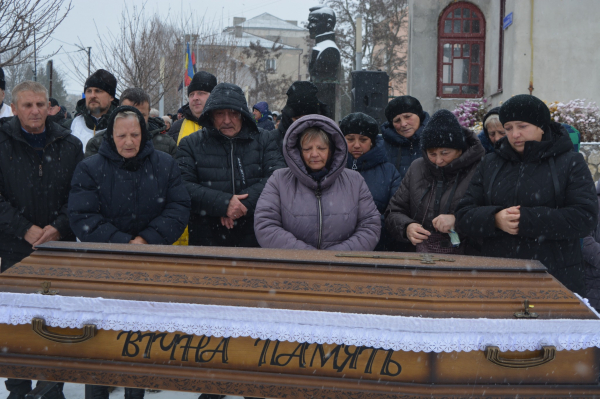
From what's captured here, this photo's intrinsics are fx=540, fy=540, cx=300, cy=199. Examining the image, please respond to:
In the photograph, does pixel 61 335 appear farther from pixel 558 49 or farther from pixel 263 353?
pixel 558 49

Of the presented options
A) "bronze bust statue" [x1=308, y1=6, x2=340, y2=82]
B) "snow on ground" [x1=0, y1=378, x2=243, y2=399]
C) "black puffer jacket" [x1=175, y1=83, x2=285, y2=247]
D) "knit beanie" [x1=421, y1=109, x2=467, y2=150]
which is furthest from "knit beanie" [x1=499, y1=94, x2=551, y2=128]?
"bronze bust statue" [x1=308, y1=6, x2=340, y2=82]

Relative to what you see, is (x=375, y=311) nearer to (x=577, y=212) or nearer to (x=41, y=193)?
(x=577, y=212)

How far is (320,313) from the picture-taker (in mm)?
2008

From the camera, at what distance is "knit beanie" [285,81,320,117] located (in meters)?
4.18

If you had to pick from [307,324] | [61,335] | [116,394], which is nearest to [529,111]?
[307,324]

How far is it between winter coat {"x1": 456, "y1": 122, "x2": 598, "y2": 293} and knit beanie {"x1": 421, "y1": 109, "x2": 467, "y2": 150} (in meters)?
0.30

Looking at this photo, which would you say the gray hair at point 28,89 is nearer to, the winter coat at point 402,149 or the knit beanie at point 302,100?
the knit beanie at point 302,100

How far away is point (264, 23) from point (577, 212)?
7264cm

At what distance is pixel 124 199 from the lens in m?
3.17

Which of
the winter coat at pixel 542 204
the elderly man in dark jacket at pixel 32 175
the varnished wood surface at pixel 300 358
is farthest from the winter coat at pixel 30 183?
the winter coat at pixel 542 204

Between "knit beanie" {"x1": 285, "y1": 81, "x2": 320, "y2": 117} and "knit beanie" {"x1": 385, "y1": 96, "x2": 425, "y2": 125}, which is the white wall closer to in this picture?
"knit beanie" {"x1": 385, "y1": 96, "x2": 425, "y2": 125}

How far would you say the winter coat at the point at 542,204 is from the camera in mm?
2658

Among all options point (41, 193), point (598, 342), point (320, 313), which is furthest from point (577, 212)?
point (41, 193)

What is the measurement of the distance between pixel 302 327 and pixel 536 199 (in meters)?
1.48
